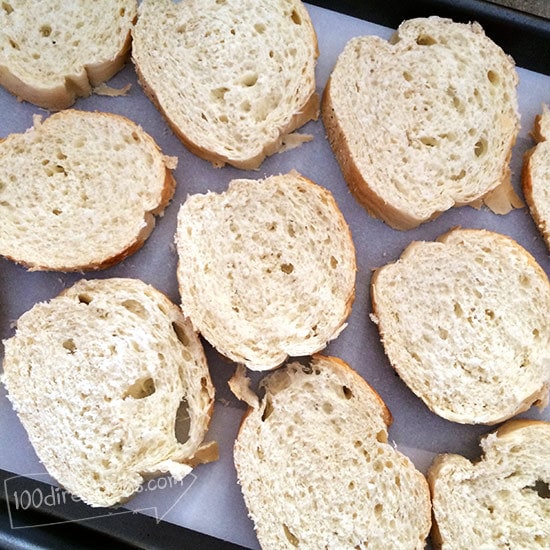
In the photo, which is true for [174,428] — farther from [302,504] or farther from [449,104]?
[449,104]

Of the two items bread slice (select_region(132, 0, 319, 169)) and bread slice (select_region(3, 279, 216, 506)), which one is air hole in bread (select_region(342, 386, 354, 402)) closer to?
bread slice (select_region(3, 279, 216, 506))

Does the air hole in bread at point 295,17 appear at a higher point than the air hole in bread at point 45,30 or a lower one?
higher

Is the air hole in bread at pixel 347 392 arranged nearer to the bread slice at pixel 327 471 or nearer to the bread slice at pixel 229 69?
the bread slice at pixel 327 471

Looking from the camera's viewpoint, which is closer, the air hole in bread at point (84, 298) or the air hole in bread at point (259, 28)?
the air hole in bread at point (84, 298)

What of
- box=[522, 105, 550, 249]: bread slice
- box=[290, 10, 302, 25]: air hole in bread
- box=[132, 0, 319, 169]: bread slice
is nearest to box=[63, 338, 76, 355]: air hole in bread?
box=[132, 0, 319, 169]: bread slice

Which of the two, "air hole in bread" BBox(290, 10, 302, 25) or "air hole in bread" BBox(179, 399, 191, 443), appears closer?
"air hole in bread" BBox(179, 399, 191, 443)

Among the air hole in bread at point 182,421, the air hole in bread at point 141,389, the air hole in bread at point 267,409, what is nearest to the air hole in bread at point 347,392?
the air hole in bread at point 267,409
